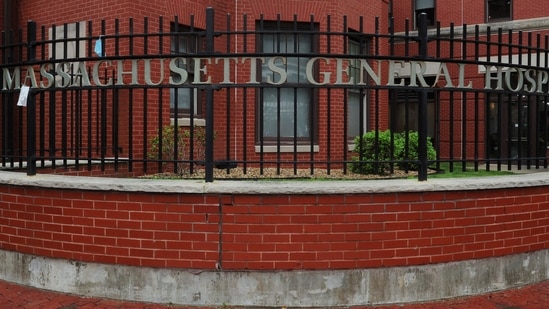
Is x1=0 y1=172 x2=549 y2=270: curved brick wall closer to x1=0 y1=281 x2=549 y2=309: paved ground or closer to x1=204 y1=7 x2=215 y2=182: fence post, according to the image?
x1=204 y1=7 x2=215 y2=182: fence post

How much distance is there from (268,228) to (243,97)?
1378 millimetres

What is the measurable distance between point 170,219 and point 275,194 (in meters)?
0.95

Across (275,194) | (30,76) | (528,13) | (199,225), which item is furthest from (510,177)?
(528,13)

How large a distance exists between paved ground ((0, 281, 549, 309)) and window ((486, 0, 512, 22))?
13573mm

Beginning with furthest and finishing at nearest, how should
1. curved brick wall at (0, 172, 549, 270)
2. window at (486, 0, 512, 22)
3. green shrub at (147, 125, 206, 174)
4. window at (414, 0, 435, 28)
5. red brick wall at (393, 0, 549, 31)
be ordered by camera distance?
window at (414, 0, 435, 28), window at (486, 0, 512, 22), red brick wall at (393, 0, 549, 31), green shrub at (147, 125, 206, 174), curved brick wall at (0, 172, 549, 270)

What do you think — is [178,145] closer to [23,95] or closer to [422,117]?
[23,95]

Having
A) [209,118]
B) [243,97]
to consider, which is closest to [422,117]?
[243,97]

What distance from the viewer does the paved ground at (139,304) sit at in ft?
15.8

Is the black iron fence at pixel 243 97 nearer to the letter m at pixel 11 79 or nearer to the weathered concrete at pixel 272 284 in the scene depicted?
the letter m at pixel 11 79

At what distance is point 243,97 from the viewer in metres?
5.38

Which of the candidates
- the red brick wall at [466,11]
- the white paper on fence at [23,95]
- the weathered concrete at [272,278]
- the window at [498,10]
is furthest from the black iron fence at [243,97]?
the window at [498,10]

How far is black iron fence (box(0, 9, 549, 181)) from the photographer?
506 centimetres

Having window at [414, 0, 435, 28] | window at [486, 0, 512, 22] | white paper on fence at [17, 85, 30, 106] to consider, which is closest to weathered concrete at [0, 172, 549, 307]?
white paper on fence at [17, 85, 30, 106]

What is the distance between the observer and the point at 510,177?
546 cm
